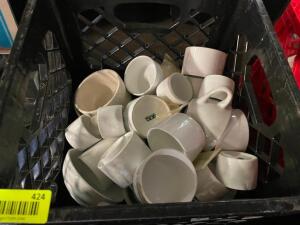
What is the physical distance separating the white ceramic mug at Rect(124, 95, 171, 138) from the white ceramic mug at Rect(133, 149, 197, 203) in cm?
8

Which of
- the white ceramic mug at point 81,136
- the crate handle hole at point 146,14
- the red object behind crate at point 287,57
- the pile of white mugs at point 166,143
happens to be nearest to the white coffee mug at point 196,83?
the pile of white mugs at point 166,143

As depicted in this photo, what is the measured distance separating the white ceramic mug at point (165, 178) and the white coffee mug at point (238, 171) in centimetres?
7

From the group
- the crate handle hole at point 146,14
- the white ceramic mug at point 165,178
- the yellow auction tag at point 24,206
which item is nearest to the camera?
the yellow auction tag at point 24,206

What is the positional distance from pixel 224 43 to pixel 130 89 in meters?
0.22

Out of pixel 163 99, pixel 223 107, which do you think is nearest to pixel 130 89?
pixel 163 99

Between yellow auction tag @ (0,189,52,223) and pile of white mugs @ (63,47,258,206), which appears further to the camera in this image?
pile of white mugs @ (63,47,258,206)

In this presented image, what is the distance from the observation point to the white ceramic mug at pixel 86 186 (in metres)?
0.57

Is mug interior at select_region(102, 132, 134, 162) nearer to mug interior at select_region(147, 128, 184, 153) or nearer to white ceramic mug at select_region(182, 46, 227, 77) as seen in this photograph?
mug interior at select_region(147, 128, 184, 153)

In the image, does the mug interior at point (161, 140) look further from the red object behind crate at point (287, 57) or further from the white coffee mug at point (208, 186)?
the red object behind crate at point (287, 57)

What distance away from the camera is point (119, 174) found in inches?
22.0

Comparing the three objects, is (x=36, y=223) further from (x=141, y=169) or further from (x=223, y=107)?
(x=223, y=107)

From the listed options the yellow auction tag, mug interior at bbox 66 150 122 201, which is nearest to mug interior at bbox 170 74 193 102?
mug interior at bbox 66 150 122 201

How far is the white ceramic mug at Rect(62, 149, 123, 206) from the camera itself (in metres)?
0.57

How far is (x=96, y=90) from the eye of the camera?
76 cm
